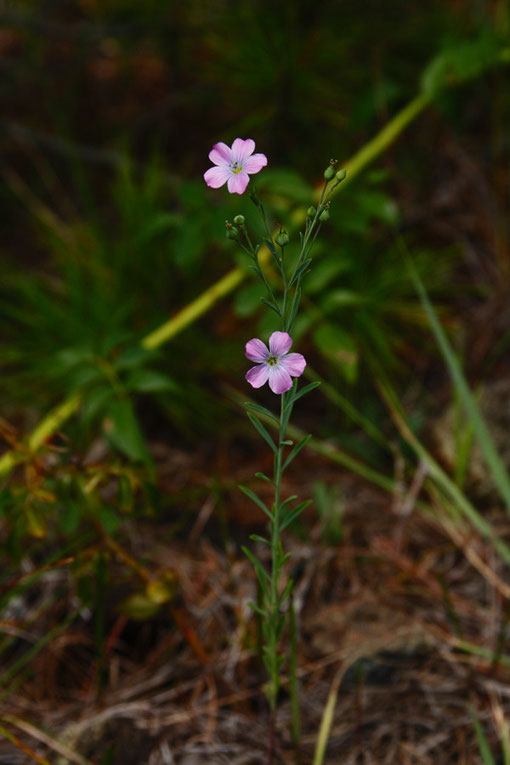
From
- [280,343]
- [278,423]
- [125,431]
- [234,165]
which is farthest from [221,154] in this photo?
[125,431]

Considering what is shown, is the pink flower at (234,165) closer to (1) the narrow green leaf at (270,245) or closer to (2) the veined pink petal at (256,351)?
(1) the narrow green leaf at (270,245)

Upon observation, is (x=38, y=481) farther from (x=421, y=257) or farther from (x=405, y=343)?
(x=421, y=257)

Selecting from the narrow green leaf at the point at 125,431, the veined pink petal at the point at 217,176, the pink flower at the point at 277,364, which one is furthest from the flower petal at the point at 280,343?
the narrow green leaf at the point at 125,431

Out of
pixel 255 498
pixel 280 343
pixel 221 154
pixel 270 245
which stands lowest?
pixel 255 498

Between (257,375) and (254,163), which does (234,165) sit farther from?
(257,375)

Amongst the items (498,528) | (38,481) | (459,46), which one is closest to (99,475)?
(38,481)

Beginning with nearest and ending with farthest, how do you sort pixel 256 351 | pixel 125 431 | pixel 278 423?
1. pixel 256 351
2. pixel 278 423
3. pixel 125 431

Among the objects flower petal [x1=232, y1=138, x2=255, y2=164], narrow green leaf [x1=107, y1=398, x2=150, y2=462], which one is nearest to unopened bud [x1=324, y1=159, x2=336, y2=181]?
flower petal [x1=232, y1=138, x2=255, y2=164]
